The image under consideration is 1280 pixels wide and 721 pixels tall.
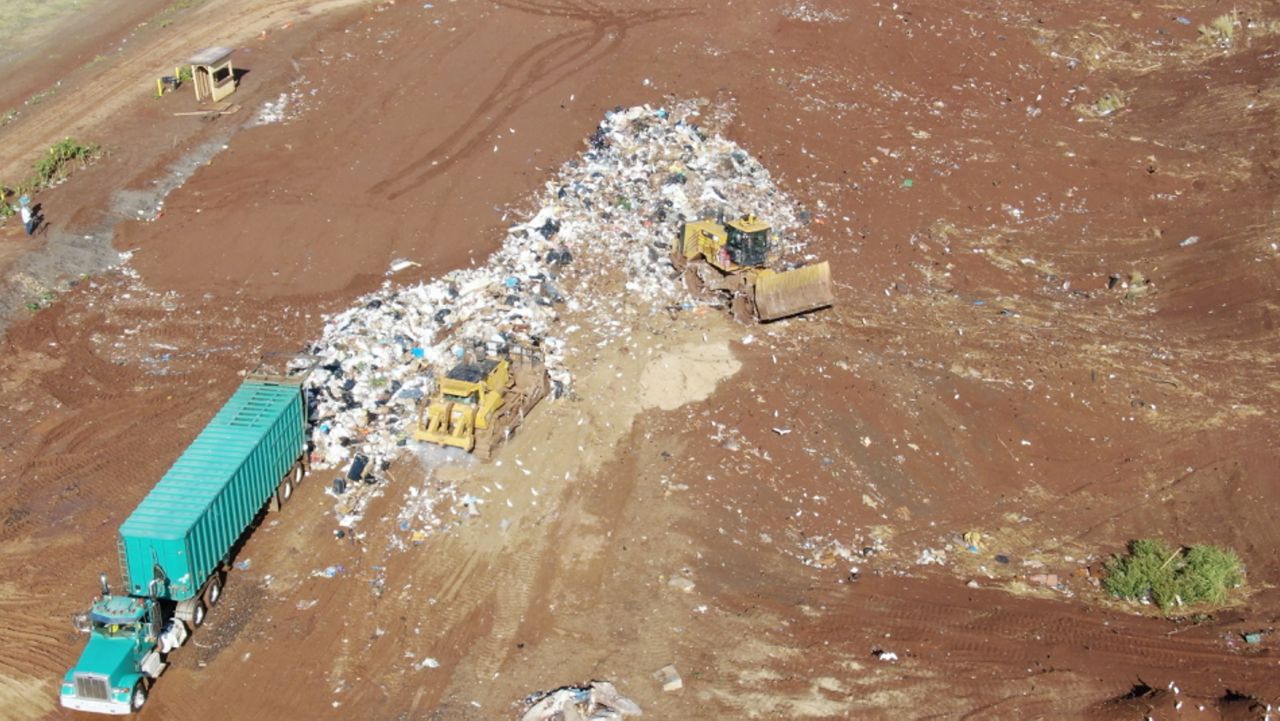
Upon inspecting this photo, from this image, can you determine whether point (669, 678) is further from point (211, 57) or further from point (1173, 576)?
point (211, 57)

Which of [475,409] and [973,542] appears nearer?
[973,542]

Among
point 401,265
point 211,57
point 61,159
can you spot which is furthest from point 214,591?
point 211,57

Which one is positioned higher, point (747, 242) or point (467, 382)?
point (467, 382)

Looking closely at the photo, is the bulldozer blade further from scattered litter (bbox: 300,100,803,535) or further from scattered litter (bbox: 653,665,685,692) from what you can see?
scattered litter (bbox: 653,665,685,692)

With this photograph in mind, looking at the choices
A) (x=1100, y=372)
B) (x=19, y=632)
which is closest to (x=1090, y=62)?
(x=1100, y=372)

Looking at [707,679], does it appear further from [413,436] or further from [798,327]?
[798,327]

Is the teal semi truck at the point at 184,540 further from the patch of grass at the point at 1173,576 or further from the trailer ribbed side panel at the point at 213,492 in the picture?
the patch of grass at the point at 1173,576

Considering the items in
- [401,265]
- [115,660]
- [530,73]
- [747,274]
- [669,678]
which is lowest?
[669,678]
